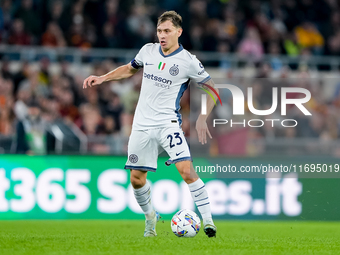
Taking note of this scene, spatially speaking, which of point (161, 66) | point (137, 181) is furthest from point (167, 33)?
point (137, 181)

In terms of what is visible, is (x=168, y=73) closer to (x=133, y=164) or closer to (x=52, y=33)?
(x=133, y=164)

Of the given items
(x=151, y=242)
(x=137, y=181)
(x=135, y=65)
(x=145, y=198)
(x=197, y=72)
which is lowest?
(x=151, y=242)

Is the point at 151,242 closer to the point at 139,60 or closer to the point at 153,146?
the point at 153,146

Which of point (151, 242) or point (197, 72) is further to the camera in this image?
point (197, 72)

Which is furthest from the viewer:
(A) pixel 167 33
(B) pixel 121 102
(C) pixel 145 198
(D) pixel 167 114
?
(B) pixel 121 102

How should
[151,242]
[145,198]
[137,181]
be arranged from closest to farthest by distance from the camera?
[151,242]
[137,181]
[145,198]

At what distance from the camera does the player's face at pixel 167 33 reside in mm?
6896

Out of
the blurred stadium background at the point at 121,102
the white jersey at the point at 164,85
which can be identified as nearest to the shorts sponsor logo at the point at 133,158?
the white jersey at the point at 164,85

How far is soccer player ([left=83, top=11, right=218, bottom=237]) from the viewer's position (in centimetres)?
692

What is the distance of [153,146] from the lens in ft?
23.3

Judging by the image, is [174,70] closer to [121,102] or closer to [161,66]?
[161,66]

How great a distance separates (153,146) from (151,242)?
1.13m

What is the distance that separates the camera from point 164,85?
276 inches

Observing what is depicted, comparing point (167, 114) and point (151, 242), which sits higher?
point (167, 114)
